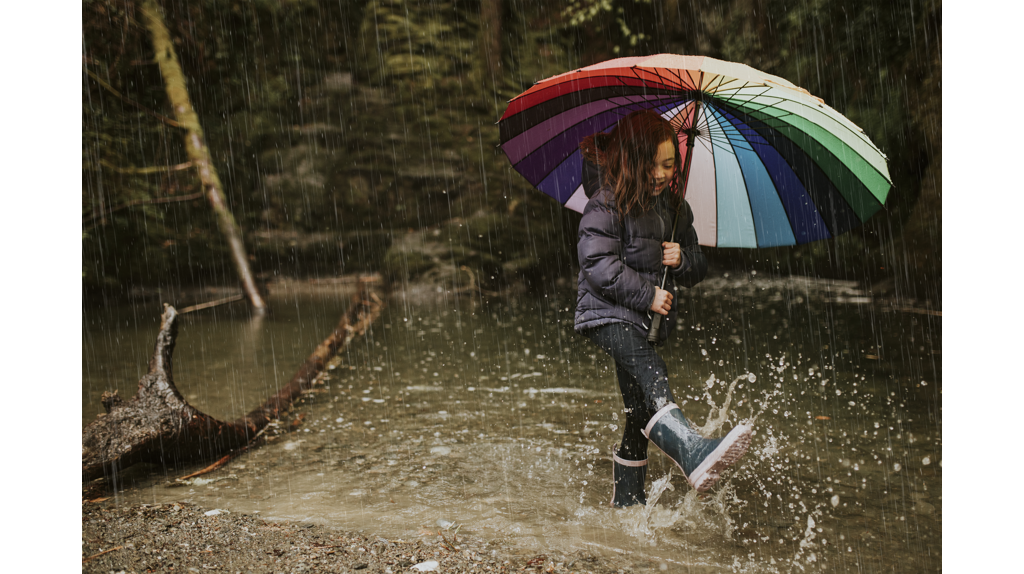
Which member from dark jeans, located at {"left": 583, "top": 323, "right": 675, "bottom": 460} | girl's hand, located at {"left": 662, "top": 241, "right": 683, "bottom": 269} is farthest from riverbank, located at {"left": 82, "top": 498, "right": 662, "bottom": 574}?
girl's hand, located at {"left": 662, "top": 241, "right": 683, "bottom": 269}

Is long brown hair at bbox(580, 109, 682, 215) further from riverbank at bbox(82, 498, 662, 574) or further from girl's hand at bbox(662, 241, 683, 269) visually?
riverbank at bbox(82, 498, 662, 574)

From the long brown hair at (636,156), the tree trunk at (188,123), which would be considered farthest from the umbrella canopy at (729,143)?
the tree trunk at (188,123)

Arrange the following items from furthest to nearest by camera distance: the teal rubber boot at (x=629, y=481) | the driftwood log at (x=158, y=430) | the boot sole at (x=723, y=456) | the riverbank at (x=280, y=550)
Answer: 1. the driftwood log at (x=158, y=430)
2. the teal rubber boot at (x=629, y=481)
3. the riverbank at (x=280, y=550)
4. the boot sole at (x=723, y=456)

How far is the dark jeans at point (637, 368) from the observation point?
3.34 metres

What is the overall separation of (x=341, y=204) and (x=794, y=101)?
49.3 ft

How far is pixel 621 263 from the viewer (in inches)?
134

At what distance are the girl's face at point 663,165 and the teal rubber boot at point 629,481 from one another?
1558 mm

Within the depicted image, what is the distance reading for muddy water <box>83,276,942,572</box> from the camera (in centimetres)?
378

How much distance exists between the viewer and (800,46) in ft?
43.0

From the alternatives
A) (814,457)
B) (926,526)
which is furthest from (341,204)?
(926,526)

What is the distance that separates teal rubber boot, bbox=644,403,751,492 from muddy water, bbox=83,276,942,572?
0.68 m

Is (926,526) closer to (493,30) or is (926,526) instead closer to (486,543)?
(486,543)

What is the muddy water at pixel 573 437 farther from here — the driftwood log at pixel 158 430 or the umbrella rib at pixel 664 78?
the umbrella rib at pixel 664 78

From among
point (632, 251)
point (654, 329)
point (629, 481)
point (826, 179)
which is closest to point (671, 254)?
point (632, 251)
